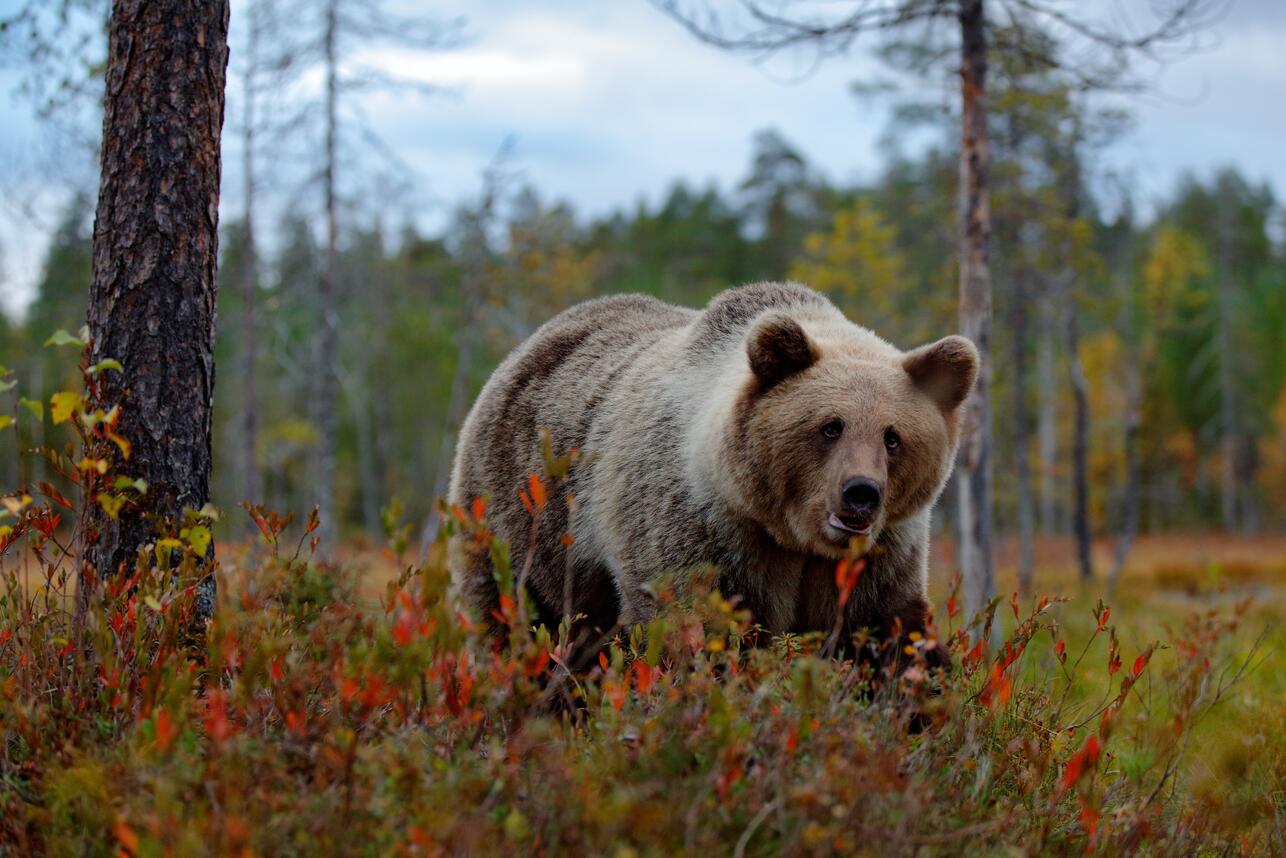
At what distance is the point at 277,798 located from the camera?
252cm

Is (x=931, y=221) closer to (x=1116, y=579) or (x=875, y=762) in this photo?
(x=1116, y=579)

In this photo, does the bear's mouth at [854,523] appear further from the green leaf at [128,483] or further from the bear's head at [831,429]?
the green leaf at [128,483]

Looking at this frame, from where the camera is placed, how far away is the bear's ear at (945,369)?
14.4 feet

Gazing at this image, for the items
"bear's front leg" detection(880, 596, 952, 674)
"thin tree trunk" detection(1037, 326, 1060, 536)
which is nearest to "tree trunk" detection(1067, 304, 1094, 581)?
"thin tree trunk" detection(1037, 326, 1060, 536)

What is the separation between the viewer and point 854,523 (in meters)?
3.96

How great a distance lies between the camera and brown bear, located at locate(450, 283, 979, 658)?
4.19 meters

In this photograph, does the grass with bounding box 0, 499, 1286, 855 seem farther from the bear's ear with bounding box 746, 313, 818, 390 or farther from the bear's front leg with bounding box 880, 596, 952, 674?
the bear's ear with bounding box 746, 313, 818, 390

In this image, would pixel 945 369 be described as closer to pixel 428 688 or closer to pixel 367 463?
pixel 428 688

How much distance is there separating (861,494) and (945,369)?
0.88 metres

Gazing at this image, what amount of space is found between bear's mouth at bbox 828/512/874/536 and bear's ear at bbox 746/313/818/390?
0.71m

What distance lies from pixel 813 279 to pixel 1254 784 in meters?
18.8

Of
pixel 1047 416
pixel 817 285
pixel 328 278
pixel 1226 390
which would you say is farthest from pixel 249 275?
pixel 1226 390

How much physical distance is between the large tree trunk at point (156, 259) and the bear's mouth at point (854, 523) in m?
2.55

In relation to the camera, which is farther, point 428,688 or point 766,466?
point 766,466
